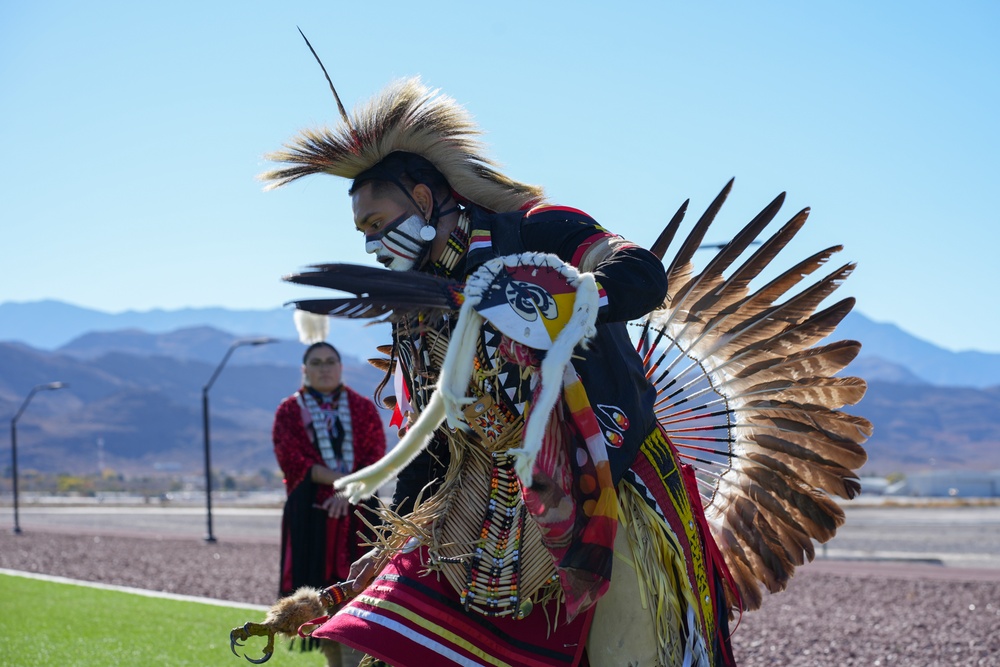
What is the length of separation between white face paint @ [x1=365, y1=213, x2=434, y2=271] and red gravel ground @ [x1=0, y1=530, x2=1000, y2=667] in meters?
5.80

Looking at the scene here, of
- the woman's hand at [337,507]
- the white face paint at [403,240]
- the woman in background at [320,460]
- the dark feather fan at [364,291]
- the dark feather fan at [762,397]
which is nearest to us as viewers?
the dark feather fan at [364,291]

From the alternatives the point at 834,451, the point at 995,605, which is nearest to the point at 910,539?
the point at 995,605

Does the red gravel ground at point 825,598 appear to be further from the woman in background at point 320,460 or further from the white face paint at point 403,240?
the white face paint at point 403,240

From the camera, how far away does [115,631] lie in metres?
8.88

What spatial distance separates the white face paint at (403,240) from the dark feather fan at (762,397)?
1.10 metres

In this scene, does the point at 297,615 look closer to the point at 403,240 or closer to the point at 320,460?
the point at 403,240

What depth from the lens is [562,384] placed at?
2807mm

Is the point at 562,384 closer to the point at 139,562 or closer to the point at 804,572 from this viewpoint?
the point at 804,572

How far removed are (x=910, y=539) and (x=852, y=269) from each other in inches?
911

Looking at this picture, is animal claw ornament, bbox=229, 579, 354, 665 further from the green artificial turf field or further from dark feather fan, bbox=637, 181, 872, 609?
the green artificial turf field

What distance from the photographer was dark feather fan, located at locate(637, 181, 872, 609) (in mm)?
3896

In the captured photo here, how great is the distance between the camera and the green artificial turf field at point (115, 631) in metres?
7.54

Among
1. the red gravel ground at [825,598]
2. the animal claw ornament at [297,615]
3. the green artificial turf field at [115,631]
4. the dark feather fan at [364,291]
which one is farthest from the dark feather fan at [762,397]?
the red gravel ground at [825,598]

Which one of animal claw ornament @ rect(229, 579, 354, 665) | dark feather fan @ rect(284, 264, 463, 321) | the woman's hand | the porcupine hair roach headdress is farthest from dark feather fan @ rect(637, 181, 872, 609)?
the woman's hand
